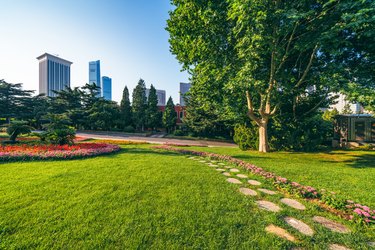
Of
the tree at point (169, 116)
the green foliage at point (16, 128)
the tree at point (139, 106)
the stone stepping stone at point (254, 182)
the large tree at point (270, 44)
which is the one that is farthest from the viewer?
the tree at point (139, 106)

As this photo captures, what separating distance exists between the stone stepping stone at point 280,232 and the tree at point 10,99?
1420 inches

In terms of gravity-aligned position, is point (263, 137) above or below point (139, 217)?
above

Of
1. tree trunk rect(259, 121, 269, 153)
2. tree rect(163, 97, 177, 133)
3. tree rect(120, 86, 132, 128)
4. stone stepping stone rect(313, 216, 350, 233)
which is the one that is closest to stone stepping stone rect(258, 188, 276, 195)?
stone stepping stone rect(313, 216, 350, 233)

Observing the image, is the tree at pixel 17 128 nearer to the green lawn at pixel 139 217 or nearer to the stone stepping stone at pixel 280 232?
the green lawn at pixel 139 217

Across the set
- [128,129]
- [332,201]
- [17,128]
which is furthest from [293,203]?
[128,129]

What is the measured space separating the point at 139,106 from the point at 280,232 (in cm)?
2922

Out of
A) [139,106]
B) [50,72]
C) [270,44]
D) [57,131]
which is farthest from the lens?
[50,72]

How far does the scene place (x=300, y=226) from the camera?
7.36 feet

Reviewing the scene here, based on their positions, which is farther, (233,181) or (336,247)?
(233,181)

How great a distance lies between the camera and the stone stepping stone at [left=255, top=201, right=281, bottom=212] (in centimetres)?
270

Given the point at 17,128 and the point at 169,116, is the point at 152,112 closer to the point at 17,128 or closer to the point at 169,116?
the point at 169,116

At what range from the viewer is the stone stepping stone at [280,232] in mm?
1995

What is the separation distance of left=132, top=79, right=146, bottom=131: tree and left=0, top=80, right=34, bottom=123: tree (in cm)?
1797

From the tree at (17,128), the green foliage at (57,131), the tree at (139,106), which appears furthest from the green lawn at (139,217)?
the tree at (139,106)
